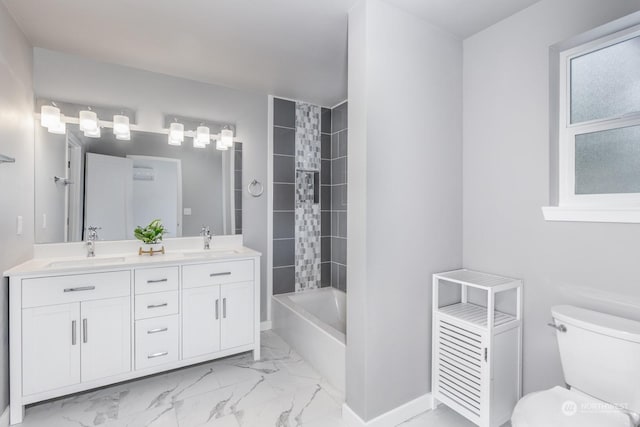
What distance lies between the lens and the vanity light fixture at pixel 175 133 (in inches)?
105

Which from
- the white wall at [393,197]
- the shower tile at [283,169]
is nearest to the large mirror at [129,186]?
the shower tile at [283,169]

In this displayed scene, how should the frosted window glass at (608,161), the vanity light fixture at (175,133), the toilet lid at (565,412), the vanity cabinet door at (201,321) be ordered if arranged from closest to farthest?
the toilet lid at (565,412)
the frosted window glass at (608,161)
the vanity cabinet door at (201,321)
the vanity light fixture at (175,133)

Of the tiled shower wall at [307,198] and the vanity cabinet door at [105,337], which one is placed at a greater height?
the tiled shower wall at [307,198]

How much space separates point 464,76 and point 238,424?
2.64m

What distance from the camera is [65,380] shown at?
74.1 inches

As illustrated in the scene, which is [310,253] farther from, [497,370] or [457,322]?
[497,370]

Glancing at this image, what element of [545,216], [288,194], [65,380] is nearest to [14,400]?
[65,380]

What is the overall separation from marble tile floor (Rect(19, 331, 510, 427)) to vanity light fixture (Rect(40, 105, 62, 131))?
6.11 feet

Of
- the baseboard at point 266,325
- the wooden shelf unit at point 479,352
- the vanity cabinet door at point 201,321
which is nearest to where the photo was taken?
Result: the wooden shelf unit at point 479,352

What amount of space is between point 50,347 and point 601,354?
2.86 meters

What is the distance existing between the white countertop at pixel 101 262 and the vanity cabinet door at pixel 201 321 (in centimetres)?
23

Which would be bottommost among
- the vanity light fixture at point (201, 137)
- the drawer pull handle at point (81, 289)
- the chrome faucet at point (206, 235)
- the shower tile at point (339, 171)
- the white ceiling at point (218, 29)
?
the drawer pull handle at point (81, 289)

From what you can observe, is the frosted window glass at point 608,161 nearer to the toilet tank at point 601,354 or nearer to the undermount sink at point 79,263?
the toilet tank at point 601,354

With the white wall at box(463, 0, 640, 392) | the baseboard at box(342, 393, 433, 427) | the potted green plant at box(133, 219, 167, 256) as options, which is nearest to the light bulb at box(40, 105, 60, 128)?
the potted green plant at box(133, 219, 167, 256)
